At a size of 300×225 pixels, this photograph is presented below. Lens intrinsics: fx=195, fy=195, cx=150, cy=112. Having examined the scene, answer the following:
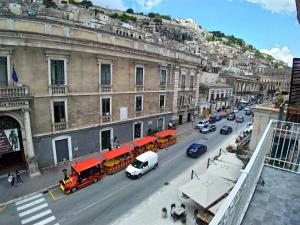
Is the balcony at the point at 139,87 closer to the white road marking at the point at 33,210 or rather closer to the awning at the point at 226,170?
the awning at the point at 226,170

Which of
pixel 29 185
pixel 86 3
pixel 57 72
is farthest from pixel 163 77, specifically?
pixel 86 3

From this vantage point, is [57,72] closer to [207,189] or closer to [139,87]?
[139,87]

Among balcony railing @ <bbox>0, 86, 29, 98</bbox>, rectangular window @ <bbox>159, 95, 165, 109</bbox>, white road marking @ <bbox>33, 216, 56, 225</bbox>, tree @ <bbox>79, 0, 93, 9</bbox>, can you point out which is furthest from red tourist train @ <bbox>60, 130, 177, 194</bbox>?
tree @ <bbox>79, 0, 93, 9</bbox>

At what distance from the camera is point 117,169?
18.4 meters

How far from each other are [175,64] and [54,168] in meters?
22.0

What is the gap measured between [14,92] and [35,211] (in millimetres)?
9066

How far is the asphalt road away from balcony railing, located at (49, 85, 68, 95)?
341 inches

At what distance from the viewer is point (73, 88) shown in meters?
19.1

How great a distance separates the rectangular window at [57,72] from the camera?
17.6 m

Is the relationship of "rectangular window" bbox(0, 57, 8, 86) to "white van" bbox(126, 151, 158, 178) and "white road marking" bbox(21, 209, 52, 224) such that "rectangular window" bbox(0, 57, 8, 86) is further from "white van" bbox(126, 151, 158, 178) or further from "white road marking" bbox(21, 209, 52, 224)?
"white van" bbox(126, 151, 158, 178)

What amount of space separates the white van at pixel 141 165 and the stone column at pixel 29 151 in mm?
8069

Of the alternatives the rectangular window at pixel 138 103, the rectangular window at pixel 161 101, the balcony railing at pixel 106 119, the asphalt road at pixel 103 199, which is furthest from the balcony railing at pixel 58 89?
the rectangular window at pixel 161 101

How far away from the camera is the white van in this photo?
1714 cm

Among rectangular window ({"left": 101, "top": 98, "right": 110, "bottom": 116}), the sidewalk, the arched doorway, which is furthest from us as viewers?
rectangular window ({"left": 101, "top": 98, "right": 110, "bottom": 116})
